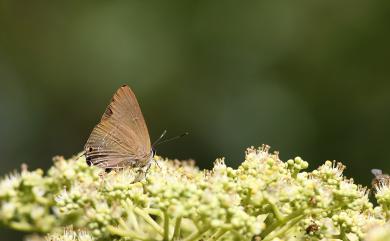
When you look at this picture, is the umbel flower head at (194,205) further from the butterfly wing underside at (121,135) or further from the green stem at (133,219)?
the butterfly wing underside at (121,135)

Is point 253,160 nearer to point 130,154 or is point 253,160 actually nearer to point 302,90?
point 130,154

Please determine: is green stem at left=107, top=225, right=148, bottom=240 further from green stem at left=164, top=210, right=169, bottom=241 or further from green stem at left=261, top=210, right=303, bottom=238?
green stem at left=261, top=210, right=303, bottom=238

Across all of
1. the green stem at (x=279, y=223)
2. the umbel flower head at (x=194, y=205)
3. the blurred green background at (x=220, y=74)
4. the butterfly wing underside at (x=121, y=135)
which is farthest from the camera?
the blurred green background at (x=220, y=74)

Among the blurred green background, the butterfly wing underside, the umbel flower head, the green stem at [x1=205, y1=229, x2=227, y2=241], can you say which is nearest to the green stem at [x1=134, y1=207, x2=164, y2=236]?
the umbel flower head

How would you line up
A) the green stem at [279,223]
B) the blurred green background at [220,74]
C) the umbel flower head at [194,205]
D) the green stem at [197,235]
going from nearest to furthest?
1. the umbel flower head at [194,205]
2. the green stem at [197,235]
3. the green stem at [279,223]
4. the blurred green background at [220,74]

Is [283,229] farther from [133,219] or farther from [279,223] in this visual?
[133,219]

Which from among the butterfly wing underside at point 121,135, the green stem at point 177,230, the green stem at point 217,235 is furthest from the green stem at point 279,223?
the butterfly wing underside at point 121,135
